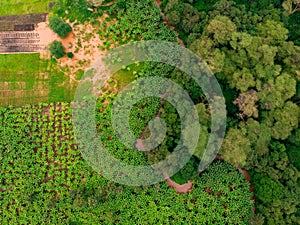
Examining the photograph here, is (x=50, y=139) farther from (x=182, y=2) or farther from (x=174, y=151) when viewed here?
(x=182, y=2)

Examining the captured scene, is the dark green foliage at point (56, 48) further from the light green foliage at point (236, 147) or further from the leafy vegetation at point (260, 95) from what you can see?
the light green foliage at point (236, 147)

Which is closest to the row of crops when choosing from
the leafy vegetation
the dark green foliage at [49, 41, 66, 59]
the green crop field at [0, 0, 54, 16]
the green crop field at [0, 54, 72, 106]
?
the green crop field at [0, 54, 72, 106]

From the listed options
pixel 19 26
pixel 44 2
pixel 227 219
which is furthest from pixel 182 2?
pixel 227 219

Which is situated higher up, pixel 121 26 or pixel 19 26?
pixel 121 26

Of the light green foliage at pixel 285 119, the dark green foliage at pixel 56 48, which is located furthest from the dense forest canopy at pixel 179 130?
the dark green foliage at pixel 56 48

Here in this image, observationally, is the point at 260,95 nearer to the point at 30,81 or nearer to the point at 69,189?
the point at 69,189

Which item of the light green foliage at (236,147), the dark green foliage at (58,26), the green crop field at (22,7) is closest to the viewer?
the light green foliage at (236,147)

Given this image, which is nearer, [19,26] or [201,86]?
[201,86]
